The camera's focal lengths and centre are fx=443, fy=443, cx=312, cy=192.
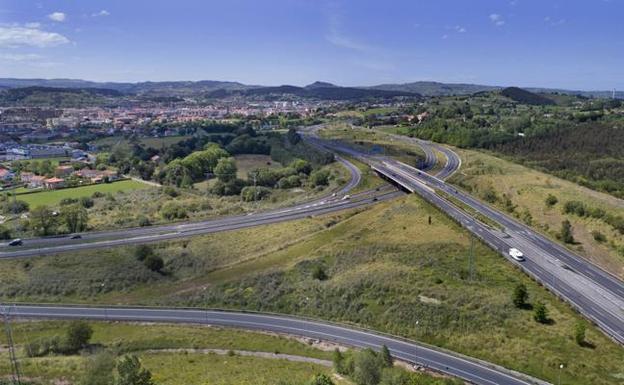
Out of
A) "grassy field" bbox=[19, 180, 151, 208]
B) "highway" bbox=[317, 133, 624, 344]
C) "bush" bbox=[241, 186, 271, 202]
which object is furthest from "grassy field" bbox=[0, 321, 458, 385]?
"grassy field" bbox=[19, 180, 151, 208]

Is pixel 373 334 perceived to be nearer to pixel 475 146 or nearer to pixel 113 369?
pixel 113 369

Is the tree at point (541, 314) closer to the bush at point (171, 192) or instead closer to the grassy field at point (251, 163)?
the bush at point (171, 192)

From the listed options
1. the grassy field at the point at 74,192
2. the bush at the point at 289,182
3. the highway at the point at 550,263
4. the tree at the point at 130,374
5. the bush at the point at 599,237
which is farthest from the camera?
the bush at the point at 289,182

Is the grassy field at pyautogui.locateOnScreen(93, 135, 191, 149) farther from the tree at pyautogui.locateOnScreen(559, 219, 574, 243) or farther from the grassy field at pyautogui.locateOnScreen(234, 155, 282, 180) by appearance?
the tree at pyautogui.locateOnScreen(559, 219, 574, 243)

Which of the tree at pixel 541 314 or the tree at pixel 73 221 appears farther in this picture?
the tree at pixel 73 221

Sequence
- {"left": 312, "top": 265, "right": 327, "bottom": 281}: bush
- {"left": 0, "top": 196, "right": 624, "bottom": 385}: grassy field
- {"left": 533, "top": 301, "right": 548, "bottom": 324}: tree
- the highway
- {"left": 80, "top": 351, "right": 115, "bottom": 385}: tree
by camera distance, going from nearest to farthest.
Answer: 1. {"left": 80, "top": 351, "right": 115, "bottom": 385}: tree
2. {"left": 0, "top": 196, "right": 624, "bottom": 385}: grassy field
3. {"left": 533, "top": 301, "right": 548, "bottom": 324}: tree
4. the highway
5. {"left": 312, "top": 265, "right": 327, "bottom": 281}: bush

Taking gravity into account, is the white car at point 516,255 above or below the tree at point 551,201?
below

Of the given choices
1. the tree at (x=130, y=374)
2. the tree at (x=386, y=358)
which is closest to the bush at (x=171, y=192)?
the tree at (x=130, y=374)
